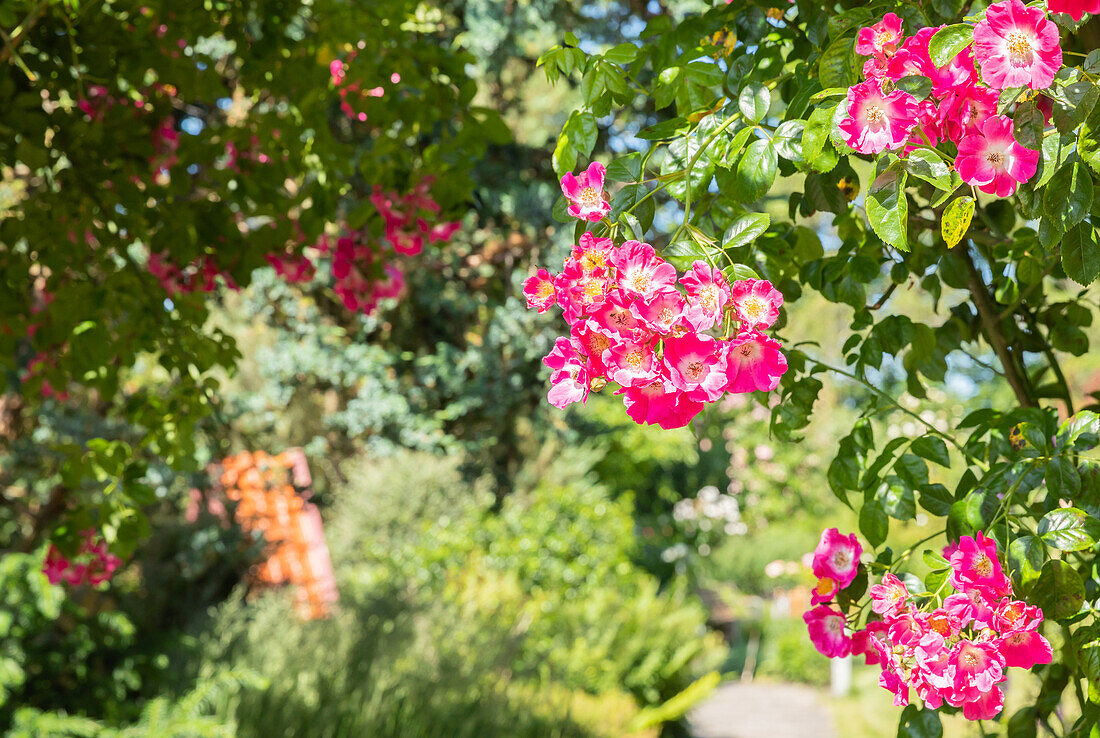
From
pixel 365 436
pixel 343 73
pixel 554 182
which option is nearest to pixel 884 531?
pixel 343 73

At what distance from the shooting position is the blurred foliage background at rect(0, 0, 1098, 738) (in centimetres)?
236

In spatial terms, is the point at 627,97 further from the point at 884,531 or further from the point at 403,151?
the point at 403,151

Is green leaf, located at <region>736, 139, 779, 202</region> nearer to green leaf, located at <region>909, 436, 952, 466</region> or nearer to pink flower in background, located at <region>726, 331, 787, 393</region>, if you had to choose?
pink flower in background, located at <region>726, 331, 787, 393</region>

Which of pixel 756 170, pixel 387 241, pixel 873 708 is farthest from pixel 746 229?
pixel 873 708

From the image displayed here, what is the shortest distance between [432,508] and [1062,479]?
406 centimetres

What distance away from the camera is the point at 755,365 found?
0.60m

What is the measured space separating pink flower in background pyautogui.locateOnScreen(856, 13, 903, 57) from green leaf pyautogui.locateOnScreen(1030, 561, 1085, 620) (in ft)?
1.39

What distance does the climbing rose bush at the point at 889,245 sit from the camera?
1.81ft

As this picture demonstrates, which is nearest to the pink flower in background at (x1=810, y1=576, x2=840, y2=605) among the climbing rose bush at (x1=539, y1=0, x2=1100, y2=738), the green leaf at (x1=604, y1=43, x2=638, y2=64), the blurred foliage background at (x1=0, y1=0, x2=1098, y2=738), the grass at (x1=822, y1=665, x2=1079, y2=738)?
the climbing rose bush at (x1=539, y1=0, x2=1100, y2=738)

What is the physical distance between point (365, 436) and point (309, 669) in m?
2.55

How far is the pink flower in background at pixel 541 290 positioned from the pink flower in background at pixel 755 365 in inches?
5.6

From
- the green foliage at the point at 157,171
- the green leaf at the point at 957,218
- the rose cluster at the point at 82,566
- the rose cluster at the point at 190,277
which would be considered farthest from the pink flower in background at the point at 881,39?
the rose cluster at the point at 82,566

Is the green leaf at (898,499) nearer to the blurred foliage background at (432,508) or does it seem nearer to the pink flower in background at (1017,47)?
the pink flower in background at (1017,47)

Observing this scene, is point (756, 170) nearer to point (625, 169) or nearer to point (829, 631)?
point (625, 169)
